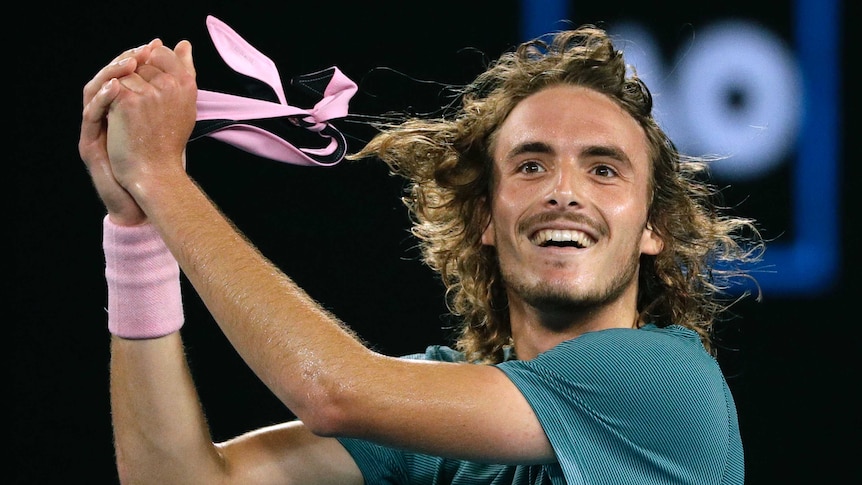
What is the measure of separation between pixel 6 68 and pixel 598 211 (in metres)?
2.16

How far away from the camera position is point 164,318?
2264 mm

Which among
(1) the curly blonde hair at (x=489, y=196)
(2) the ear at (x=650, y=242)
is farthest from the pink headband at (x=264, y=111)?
(2) the ear at (x=650, y=242)

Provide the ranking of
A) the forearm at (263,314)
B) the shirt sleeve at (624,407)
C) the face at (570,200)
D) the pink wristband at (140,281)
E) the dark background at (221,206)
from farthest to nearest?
the dark background at (221,206) < the face at (570,200) < the pink wristband at (140,281) < the shirt sleeve at (624,407) < the forearm at (263,314)

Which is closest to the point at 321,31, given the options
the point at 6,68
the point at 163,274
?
the point at 6,68

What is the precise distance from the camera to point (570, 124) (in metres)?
2.63

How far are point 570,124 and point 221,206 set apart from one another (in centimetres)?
157

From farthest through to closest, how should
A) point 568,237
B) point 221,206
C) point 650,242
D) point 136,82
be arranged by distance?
point 221,206
point 650,242
point 568,237
point 136,82

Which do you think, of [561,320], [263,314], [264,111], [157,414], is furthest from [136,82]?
[561,320]

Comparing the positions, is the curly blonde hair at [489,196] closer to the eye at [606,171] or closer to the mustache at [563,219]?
the eye at [606,171]

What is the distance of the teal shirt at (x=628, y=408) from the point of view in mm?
2084

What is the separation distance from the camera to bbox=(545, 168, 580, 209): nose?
8.25ft

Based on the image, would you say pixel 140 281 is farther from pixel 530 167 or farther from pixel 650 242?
pixel 650 242

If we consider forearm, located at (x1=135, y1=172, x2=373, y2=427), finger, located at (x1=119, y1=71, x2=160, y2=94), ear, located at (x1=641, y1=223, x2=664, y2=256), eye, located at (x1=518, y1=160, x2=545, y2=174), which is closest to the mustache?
eye, located at (x1=518, y1=160, x2=545, y2=174)

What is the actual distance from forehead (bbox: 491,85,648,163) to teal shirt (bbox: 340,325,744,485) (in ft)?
1.77
